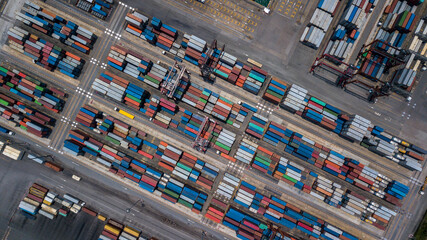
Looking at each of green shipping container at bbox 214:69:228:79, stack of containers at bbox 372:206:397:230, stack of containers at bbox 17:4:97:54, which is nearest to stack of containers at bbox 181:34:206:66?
green shipping container at bbox 214:69:228:79

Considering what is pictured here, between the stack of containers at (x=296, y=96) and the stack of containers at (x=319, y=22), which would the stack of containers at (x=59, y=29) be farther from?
the stack of containers at (x=319, y=22)

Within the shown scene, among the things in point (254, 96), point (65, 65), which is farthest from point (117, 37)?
point (254, 96)

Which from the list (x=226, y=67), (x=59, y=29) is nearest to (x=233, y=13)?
(x=226, y=67)

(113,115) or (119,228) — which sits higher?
(113,115)

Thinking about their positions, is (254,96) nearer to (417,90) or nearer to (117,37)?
(117,37)

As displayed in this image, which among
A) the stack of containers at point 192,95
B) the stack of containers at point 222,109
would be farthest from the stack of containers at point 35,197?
the stack of containers at point 222,109

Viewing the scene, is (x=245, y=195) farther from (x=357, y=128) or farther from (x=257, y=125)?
(x=357, y=128)
